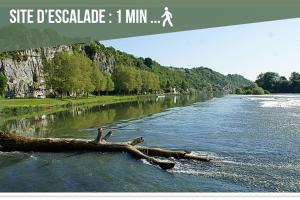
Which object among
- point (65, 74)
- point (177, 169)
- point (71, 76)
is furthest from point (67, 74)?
point (177, 169)

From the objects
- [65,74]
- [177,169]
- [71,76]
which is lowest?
[177,169]

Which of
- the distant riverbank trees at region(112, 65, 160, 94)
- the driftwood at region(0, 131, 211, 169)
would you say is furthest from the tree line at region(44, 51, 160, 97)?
the driftwood at region(0, 131, 211, 169)

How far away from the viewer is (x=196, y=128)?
38844 mm

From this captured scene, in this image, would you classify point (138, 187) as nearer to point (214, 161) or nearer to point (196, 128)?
point (214, 161)

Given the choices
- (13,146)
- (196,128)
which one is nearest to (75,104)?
(196,128)

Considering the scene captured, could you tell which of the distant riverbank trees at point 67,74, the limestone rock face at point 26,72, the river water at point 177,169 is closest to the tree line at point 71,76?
the distant riverbank trees at point 67,74

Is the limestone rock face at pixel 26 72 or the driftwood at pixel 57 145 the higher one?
the limestone rock face at pixel 26 72

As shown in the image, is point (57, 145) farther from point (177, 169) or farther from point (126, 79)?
point (126, 79)

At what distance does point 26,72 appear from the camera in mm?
106812

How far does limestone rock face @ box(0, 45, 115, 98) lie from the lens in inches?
3684

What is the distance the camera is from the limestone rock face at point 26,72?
93562 millimetres

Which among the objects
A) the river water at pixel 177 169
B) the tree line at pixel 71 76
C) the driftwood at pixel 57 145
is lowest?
the river water at pixel 177 169

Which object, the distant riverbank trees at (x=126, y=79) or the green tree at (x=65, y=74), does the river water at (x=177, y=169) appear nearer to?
the green tree at (x=65, y=74)

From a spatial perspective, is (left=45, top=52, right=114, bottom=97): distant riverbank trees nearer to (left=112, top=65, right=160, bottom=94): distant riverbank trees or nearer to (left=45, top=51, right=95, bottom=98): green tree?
(left=45, top=51, right=95, bottom=98): green tree
